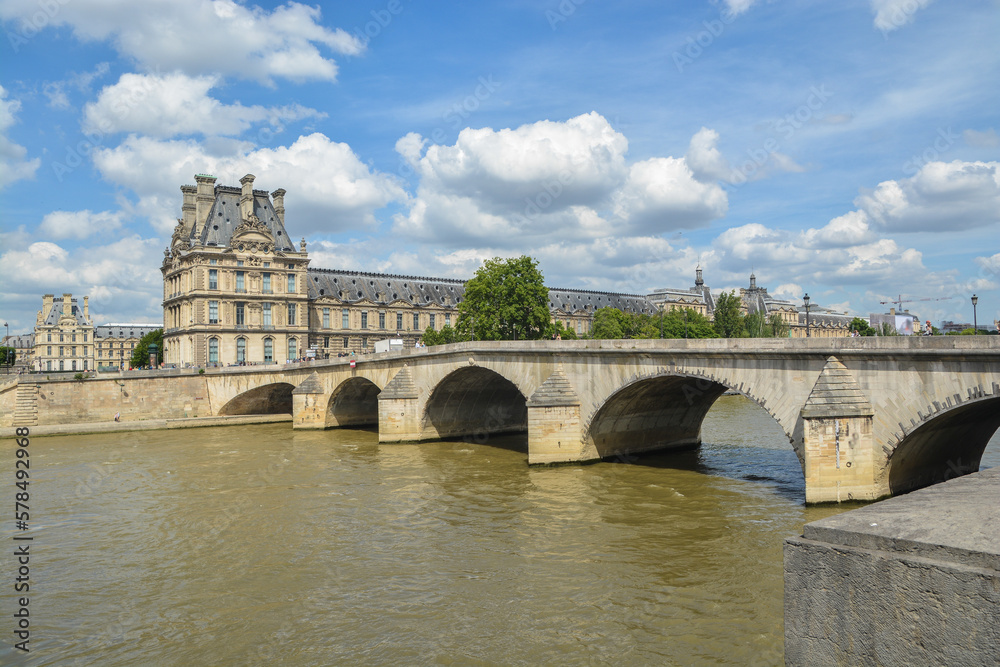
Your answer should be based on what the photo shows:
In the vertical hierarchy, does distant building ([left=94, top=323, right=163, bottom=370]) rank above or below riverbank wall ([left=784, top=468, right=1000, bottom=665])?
above

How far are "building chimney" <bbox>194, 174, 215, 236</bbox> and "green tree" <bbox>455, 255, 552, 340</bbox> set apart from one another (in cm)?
3727

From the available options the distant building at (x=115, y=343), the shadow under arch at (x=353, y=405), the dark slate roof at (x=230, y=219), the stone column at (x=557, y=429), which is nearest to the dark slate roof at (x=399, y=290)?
the dark slate roof at (x=230, y=219)

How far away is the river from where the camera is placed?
44.4 feet

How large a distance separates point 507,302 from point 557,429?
37.5 meters

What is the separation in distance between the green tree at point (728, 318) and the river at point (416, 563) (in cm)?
5638

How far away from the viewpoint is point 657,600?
15.4 metres

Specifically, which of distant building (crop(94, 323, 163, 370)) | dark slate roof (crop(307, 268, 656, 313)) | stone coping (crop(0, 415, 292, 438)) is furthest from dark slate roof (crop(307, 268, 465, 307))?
distant building (crop(94, 323, 163, 370))

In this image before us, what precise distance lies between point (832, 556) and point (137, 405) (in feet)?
212

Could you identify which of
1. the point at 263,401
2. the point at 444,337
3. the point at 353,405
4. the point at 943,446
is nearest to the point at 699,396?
the point at 943,446

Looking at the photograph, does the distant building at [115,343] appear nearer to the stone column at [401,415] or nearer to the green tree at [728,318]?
the green tree at [728,318]

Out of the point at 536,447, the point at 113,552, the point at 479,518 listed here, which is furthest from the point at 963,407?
the point at 113,552

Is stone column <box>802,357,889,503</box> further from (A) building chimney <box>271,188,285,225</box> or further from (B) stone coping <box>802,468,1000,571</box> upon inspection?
(A) building chimney <box>271,188,285,225</box>

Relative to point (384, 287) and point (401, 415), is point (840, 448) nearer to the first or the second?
point (401, 415)

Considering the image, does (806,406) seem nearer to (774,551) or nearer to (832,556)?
(774,551)
